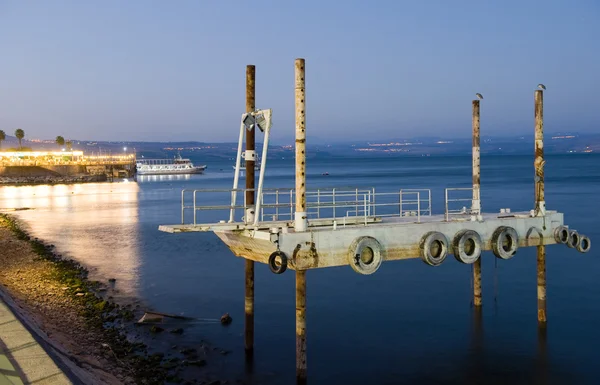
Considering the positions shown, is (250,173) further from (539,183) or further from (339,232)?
(539,183)

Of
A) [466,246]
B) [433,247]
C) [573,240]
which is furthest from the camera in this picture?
[573,240]

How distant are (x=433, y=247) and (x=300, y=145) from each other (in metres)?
5.27

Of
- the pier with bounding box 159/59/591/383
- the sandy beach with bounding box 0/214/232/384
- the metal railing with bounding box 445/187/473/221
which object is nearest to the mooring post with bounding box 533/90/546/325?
the pier with bounding box 159/59/591/383

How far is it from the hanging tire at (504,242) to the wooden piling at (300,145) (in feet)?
22.2

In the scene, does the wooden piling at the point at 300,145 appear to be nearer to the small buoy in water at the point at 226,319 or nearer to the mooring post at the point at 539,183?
the small buoy in water at the point at 226,319

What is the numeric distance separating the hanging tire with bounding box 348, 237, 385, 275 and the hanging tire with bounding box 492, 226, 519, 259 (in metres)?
4.52

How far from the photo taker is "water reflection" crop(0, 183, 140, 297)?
111 ft

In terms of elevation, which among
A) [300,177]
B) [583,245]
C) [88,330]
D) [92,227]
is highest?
[300,177]

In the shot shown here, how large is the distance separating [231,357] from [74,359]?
16.2 feet

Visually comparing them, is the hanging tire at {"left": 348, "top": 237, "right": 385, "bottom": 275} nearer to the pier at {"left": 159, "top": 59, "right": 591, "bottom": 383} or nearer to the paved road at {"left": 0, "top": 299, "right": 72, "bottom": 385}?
the pier at {"left": 159, "top": 59, "right": 591, "bottom": 383}

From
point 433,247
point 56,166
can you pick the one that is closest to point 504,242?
point 433,247

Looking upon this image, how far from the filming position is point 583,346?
20.7 meters

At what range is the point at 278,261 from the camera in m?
14.9

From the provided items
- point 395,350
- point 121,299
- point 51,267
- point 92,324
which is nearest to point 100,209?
point 51,267
